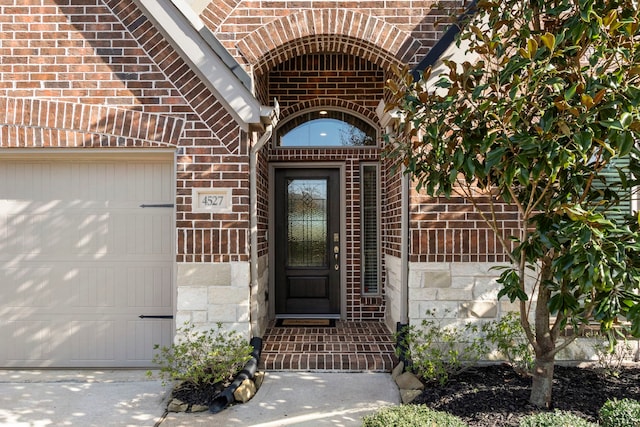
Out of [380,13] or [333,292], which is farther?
[333,292]

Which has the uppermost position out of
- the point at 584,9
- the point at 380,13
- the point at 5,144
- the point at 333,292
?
the point at 380,13

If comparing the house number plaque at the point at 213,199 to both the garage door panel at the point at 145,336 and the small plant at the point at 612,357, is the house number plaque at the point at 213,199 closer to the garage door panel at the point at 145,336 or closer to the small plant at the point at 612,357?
the garage door panel at the point at 145,336

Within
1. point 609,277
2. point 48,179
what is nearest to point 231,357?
point 48,179

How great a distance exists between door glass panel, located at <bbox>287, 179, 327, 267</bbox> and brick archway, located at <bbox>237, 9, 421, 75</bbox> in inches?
75.8

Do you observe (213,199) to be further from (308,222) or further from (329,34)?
(329,34)

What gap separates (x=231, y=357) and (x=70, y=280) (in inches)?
78.9

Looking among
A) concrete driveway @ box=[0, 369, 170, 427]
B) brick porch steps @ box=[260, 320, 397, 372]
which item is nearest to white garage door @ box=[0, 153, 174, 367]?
concrete driveway @ box=[0, 369, 170, 427]

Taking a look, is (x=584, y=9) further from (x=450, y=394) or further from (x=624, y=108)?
(x=450, y=394)

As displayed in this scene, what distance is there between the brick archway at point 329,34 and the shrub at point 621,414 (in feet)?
11.9

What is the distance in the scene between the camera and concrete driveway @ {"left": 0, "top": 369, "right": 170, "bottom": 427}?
3.38m

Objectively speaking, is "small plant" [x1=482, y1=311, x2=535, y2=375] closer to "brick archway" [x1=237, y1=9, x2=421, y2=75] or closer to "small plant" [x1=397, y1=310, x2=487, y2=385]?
"small plant" [x1=397, y1=310, x2=487, y2=385]

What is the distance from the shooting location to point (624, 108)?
2402mm

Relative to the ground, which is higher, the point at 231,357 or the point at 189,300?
the point at 189,300

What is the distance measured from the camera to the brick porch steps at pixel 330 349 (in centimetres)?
426
